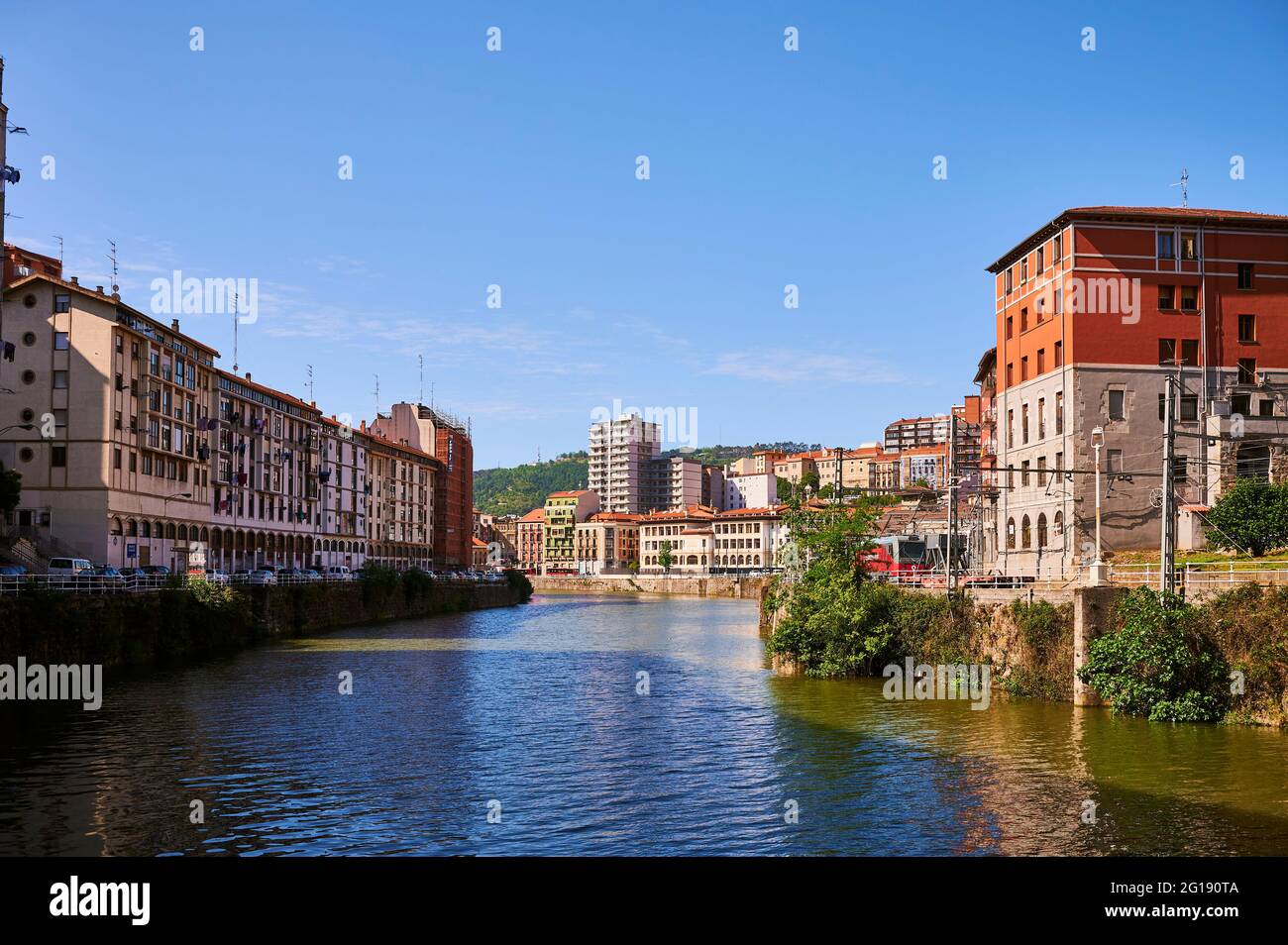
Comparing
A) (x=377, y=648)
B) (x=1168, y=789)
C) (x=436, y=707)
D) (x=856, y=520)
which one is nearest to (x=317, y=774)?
(x=436, y=707)

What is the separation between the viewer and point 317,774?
90.4 ft

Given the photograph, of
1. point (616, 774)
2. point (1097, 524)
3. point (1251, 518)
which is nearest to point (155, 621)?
point (616, 774)

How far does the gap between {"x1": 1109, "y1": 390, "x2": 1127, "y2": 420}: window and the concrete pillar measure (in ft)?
86.2

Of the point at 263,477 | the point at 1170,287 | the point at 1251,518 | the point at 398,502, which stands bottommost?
the point at 1251,518

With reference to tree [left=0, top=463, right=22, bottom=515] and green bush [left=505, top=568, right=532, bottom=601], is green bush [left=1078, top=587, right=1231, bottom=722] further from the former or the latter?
green bush [left=505, top=568, right=532, bottom=601]

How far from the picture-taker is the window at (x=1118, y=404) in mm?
58500

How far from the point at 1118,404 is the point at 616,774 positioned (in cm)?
4206

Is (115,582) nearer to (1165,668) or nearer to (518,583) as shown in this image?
(1165,668)

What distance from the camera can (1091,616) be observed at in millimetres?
35031

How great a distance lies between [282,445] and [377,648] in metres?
56.0
